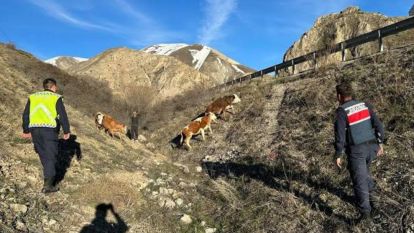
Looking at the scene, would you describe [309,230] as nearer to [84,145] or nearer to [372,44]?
[84,145]

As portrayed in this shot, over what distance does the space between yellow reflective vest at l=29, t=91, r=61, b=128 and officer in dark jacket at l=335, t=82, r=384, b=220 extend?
467 centimetres

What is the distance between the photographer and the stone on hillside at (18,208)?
648 centimetres

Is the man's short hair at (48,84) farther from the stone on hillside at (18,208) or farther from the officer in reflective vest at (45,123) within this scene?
the stone on hillside at (18,208)

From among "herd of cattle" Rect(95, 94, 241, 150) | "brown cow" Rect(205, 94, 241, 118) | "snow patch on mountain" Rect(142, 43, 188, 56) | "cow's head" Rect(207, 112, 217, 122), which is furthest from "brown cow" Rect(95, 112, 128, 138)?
"snow patch on mountain" Rect(142, 43, 188, 56)

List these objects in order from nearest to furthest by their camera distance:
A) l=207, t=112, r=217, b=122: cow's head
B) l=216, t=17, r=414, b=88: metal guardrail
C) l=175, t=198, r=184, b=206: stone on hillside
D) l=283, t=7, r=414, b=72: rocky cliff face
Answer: l=175, t=198, r=184, b=206: stone on hillside < l=216, t=17, r=414, b=88: metal guardrail < l=207, t=112, r=217, b=122: cow's head < l=283, t=7, r=414, b=72: rocky cliff face

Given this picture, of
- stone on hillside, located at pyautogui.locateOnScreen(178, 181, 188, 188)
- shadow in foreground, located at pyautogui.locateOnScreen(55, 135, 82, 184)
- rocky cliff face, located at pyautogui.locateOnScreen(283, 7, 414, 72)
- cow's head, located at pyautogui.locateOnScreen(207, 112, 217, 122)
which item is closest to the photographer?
shadow in foreground, located at pyautogui.locateOnScreen(55, 135, 82, 184)

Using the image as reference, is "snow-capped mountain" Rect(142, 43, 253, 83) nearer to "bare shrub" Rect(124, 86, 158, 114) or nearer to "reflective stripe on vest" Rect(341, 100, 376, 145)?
"bare shrub" Rect(124, 86, 158, 114)

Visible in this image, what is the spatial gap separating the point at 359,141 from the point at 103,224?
420 cm

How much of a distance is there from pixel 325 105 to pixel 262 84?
22.3 ft

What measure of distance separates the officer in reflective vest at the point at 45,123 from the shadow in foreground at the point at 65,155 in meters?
1.17

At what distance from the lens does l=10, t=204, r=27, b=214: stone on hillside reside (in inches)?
255

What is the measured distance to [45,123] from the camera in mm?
7289

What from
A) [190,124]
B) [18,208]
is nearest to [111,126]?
[190,124]

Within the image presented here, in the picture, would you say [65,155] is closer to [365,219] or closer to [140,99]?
[365,219]
